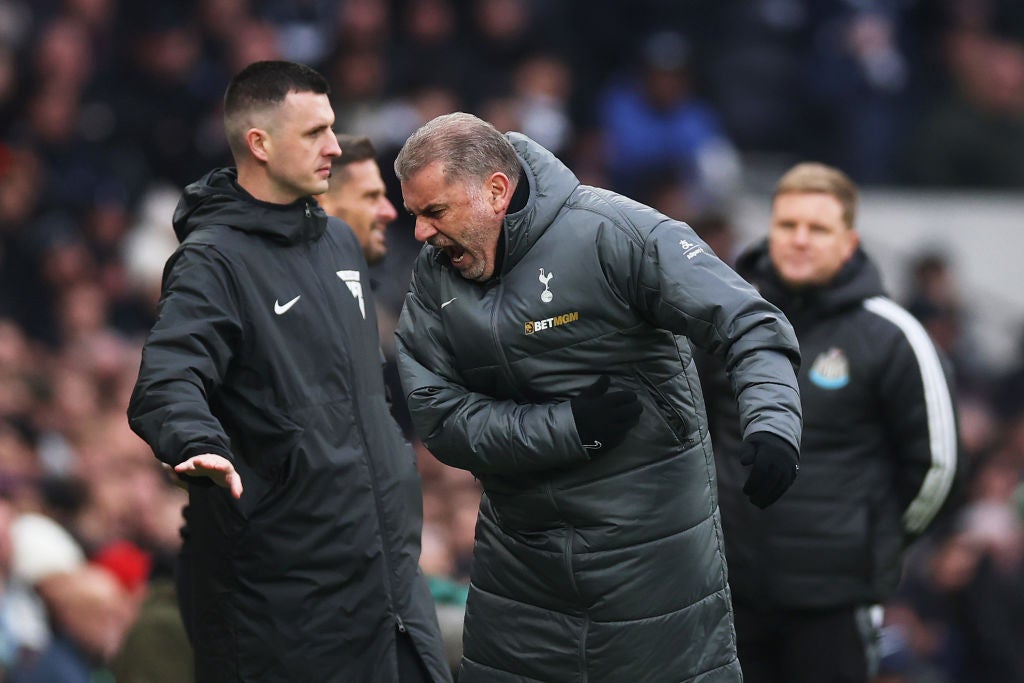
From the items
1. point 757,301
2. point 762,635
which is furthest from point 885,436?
point 757,301

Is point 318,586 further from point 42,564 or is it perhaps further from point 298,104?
point 42,564

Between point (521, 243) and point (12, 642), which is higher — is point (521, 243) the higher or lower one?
the higher one

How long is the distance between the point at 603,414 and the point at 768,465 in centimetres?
49

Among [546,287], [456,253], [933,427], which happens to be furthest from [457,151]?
[933,427]

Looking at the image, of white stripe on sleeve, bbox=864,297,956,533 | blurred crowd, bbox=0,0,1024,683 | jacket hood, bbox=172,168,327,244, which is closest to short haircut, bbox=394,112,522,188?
jacket hood, bbox=172,168,327,244

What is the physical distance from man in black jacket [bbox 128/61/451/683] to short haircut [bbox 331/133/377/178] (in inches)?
29.5

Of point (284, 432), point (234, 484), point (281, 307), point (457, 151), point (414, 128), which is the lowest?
point (234, 484)

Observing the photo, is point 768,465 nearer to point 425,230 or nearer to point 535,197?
point 535,197

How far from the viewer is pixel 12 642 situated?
6.99 m

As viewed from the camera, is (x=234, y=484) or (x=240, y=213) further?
(x=240, y=213)

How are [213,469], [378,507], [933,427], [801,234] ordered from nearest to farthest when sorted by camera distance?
1. [213,469]
2. [378,507]
3. [933,427]
4. [801,234]

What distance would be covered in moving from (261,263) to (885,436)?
7.46 ft

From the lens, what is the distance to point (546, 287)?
4375mm

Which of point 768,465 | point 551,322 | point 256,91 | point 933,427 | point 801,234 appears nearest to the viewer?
point 768,465
